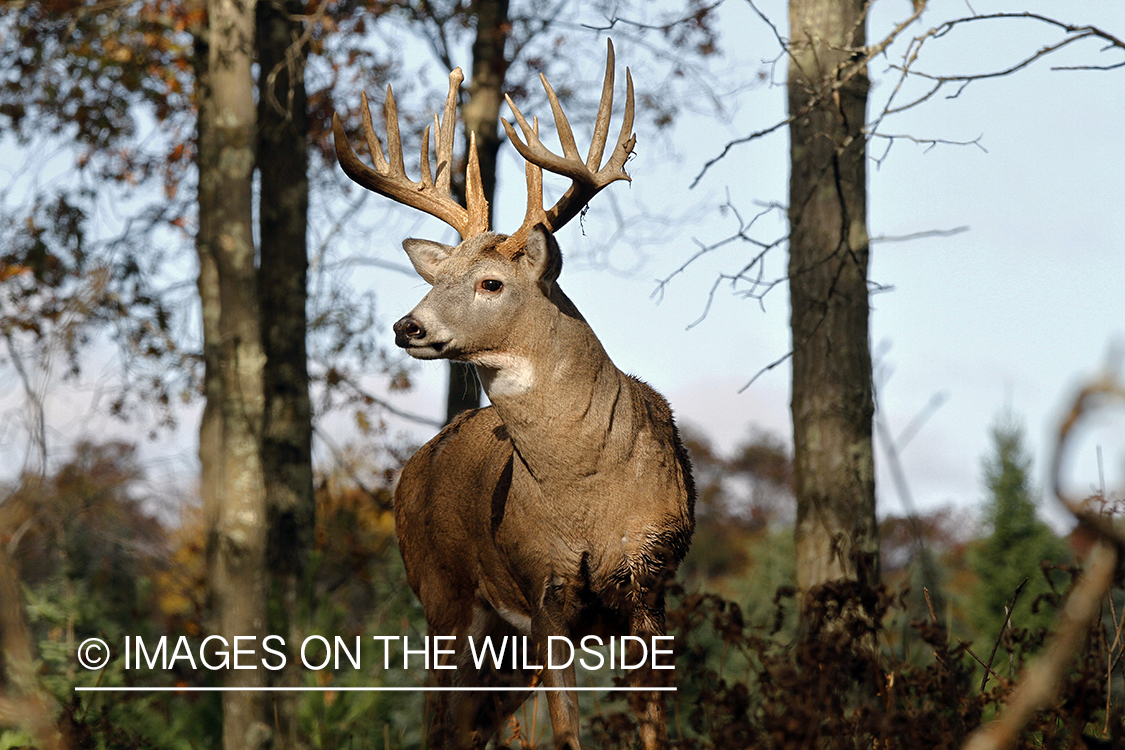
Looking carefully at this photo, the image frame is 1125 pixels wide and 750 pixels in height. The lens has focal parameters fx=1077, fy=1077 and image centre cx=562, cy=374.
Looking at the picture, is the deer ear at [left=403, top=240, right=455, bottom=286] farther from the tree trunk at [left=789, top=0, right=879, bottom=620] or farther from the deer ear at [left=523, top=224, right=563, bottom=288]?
the tree trunk at [left=789, top=0, right=879, bottom=620]

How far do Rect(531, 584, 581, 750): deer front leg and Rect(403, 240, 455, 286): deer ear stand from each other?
1602mm

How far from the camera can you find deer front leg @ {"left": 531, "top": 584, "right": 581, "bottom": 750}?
4.14m

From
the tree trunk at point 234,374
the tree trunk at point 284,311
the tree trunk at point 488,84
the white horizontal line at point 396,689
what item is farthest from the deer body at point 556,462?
the tree trunk at point 488,84

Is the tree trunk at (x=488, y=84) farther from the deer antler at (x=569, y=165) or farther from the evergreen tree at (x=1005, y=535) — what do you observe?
the evergreen tree at (x=1005, y=535)

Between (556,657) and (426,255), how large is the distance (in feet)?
6.32

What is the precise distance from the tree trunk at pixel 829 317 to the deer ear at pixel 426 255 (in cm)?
193

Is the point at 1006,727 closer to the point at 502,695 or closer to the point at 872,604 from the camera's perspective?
the point at 872,604

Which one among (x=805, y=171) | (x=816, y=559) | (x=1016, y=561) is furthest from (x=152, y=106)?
(x=1016, y=561)

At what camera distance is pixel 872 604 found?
3.24 metres

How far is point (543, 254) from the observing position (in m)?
4.45

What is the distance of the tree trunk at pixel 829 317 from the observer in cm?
577

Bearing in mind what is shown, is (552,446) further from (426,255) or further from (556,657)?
(426,255)

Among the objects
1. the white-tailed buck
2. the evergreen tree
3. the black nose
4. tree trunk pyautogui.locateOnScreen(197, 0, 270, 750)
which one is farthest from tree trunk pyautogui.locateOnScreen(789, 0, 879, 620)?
the evergreen tree

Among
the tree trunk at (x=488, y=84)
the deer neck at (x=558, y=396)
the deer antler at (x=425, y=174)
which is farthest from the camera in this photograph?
the tree trunk at (x=488, y=84)
